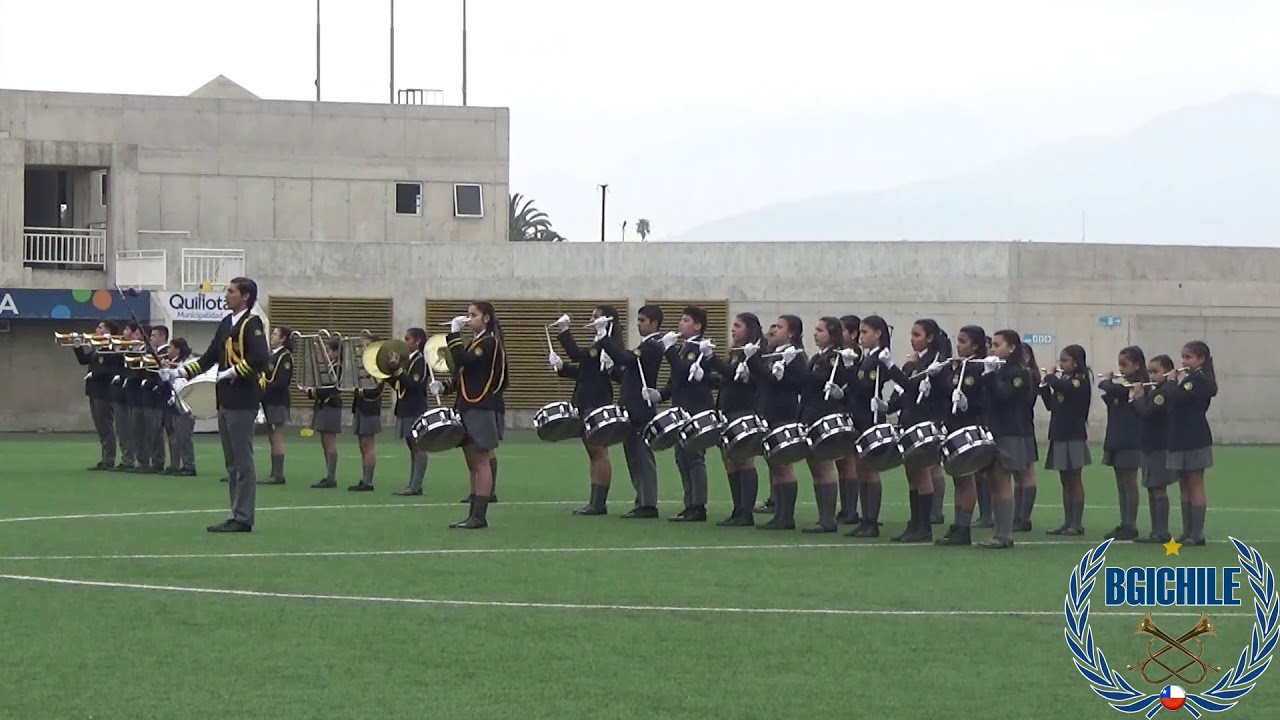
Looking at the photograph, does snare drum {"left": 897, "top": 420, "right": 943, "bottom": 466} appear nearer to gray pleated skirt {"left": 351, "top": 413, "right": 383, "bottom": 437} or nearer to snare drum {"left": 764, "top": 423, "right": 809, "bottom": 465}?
snare drum {"left": 764, "top": 423, "right": 809, "bottom": 465}

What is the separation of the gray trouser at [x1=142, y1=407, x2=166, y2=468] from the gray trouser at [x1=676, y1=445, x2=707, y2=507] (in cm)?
937

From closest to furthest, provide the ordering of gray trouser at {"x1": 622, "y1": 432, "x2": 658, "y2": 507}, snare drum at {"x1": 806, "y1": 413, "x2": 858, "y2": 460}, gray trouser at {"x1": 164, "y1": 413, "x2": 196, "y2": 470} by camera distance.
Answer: snare drum at {"x1": 806, "y1": 413, "x2": 858, "y2": 460} → gray trouser at {"x1": 622, "y1": 432, "x2": 658, "y2": 507} → gray trouser at {"x1": 164, "y1": 413, "x2": 196, "y2": 470}

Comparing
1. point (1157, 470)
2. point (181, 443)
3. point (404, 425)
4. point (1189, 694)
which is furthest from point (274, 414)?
point (1189, 694)

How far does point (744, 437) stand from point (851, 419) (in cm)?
98

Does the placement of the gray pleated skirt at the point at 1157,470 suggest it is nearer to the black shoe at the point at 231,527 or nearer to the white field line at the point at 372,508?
the white field line at the point at 372,508

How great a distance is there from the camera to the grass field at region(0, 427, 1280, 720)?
9000 mm

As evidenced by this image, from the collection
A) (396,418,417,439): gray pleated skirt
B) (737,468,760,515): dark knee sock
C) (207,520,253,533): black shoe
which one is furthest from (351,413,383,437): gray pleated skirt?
(207,520,253,533): black shoe

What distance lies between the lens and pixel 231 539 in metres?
15.9

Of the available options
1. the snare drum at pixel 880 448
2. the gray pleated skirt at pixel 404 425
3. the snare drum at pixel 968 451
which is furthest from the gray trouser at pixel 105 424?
the snare drum at pixel 968 451

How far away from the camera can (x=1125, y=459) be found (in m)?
17.9

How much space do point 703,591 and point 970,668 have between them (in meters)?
3.22

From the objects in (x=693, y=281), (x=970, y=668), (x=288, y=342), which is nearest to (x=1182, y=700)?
(x=970, y=668)

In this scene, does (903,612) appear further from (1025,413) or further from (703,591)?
(1025,413)

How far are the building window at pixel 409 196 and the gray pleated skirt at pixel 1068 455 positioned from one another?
34449mm
